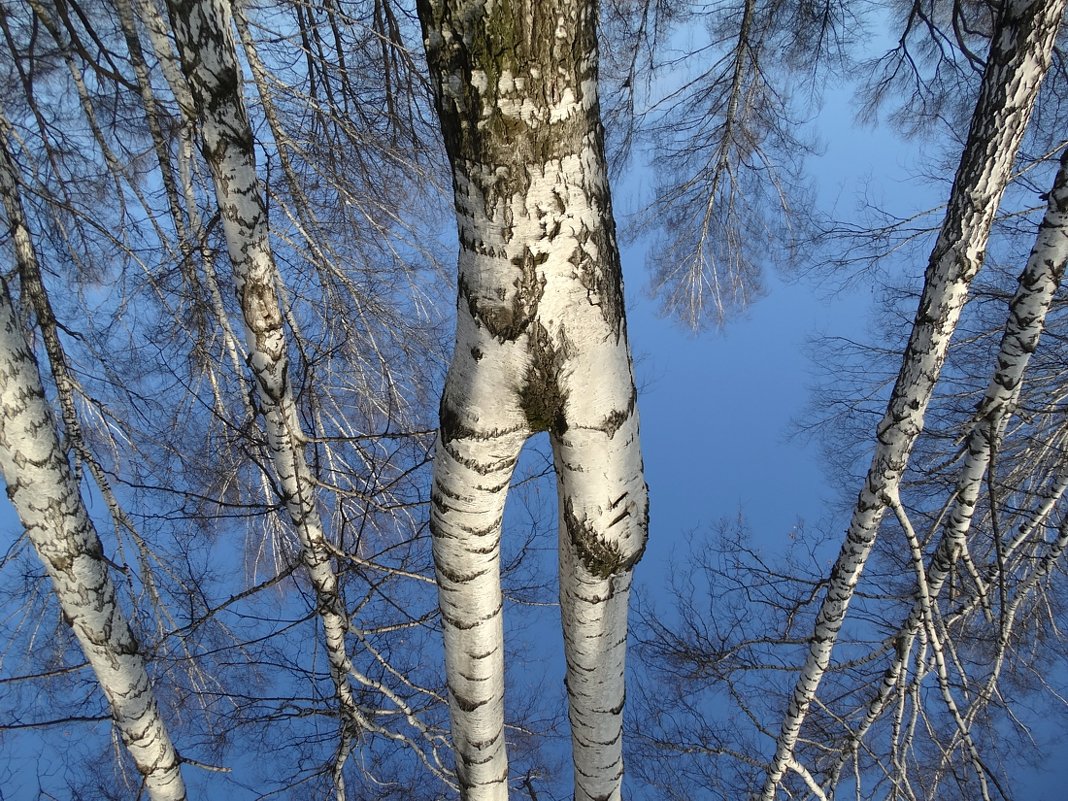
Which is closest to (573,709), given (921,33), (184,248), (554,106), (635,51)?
(554,106)

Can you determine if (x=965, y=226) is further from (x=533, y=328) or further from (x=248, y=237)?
(x=248, y=237)

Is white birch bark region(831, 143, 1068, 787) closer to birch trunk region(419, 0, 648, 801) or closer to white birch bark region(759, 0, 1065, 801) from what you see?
white birch bark region(759, 0, 1065, 801)

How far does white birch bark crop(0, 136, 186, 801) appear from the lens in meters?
1.62

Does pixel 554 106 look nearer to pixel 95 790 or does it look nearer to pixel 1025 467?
pixel 1025 467

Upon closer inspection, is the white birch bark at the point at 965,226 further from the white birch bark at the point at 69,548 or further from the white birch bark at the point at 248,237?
the white birch bark at the point at 69,548

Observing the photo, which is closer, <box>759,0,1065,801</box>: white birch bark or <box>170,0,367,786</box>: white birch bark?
<box>759,0,1065,801</box>: white birch bark

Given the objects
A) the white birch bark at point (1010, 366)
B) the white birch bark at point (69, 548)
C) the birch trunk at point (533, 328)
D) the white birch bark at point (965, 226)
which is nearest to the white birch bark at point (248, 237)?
the white birch bark at point (69, 548)

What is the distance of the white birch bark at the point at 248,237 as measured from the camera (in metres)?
1.75

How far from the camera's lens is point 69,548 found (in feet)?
5.91

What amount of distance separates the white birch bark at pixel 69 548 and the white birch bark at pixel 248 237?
59cm

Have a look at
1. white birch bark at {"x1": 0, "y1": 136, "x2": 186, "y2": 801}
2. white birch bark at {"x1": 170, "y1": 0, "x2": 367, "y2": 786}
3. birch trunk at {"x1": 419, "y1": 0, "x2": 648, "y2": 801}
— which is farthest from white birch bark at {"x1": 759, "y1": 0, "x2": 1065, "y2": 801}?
white birch bark at {"x1": 0, "y1": 136, "x2": 186, "y2": 801}

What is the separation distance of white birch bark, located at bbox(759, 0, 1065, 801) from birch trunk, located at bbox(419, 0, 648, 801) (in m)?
1.23

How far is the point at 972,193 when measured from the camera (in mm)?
1773

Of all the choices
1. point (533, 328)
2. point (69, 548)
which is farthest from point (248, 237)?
point (533, 328)
